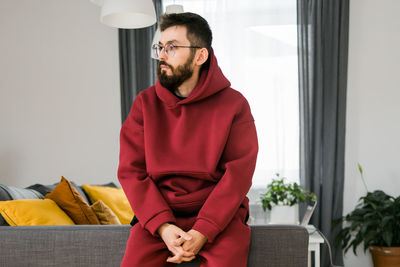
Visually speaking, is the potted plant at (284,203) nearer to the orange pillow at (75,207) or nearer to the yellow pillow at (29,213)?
the orange pillow at (75,207)

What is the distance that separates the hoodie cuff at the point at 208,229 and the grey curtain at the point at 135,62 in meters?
2.42

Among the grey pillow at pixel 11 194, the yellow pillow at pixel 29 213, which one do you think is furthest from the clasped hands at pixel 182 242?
the grey pillow at pixel 11 194

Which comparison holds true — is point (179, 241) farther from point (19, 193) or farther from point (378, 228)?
point (378, 228)

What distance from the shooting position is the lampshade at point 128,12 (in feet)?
5.83

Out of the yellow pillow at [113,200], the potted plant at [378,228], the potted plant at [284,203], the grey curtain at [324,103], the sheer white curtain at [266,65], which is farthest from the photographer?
the sheer white curtain at [266,65]

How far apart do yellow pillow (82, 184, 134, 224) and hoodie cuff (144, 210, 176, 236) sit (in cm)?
119

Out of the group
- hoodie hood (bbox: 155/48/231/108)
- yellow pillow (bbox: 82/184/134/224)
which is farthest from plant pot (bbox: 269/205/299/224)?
hoodie hood (bbox: 155/48/231/108)

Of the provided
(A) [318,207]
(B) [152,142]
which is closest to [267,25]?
(A) [318,207]

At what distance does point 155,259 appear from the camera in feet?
4.14

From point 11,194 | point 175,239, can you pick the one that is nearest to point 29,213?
point 11,194

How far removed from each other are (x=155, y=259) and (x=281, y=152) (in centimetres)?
240

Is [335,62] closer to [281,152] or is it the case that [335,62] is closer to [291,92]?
[291,92]

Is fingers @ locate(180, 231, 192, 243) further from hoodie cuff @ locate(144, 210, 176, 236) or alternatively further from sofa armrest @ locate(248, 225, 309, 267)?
sofa armrest @ locate(248, 225, 309, 267)

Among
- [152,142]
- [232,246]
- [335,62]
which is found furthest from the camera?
[335,62]
